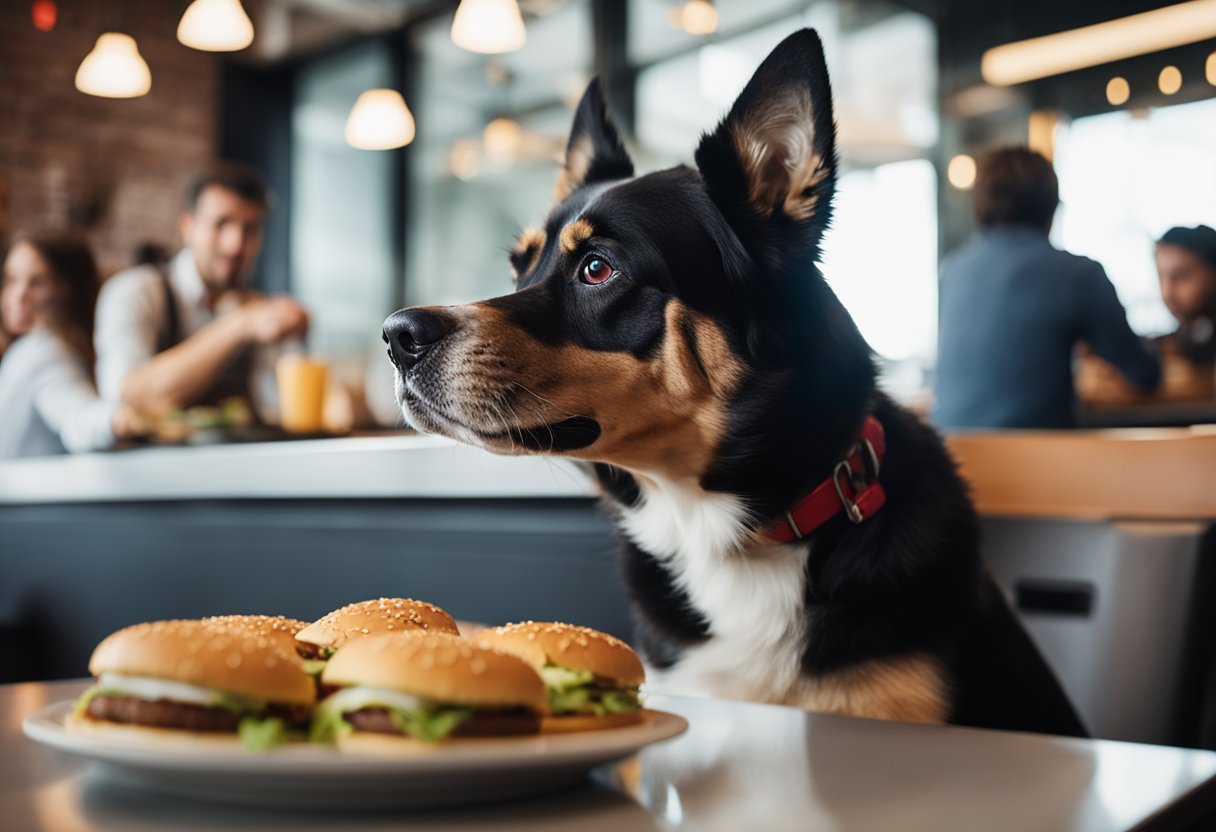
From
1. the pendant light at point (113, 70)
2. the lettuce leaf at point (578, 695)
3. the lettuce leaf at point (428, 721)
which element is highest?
the pendant light at point (113, 70)

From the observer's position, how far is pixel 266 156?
8.49m

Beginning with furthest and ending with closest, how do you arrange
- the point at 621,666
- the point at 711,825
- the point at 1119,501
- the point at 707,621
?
the point at 1119,501
the point at 707,621
the point at 621,666
the point at 711,825

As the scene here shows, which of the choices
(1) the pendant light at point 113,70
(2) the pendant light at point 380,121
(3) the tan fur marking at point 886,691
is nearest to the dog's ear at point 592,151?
(3) the tan fur marking at point 886,691

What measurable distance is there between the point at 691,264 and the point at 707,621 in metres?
0.43

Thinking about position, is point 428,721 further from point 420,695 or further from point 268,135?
point 268,135

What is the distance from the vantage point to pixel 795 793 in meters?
0.57

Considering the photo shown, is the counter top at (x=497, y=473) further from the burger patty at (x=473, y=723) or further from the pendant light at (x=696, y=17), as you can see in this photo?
the pendant light at (x=696, y=17)

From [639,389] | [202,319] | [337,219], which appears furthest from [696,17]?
[639,389]

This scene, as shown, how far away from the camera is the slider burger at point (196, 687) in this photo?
55cm

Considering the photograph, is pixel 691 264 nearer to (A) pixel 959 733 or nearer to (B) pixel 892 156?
(A) pixel 959 733

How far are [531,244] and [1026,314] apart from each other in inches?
77.1

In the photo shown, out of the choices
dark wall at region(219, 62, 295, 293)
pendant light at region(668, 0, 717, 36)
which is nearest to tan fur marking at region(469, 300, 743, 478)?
pendant light at region(668, 0, 717, 36)

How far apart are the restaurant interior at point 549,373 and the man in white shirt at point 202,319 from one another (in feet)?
0.08

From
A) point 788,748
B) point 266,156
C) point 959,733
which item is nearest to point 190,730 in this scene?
point 788,748
